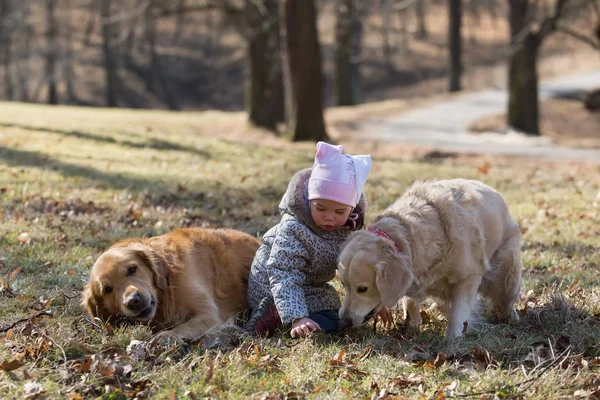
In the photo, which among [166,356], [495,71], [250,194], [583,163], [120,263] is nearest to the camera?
[166,356]

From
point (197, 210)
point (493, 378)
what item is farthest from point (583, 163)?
point (493, 378)

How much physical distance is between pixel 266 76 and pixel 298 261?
16.9 m

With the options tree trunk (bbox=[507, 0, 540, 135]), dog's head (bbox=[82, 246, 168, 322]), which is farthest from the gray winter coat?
tree trunk (bbox=[507, 0, 540, 135])

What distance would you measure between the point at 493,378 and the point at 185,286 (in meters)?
2.30

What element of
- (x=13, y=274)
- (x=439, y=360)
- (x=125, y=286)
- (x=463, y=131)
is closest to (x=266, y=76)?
(x=463, y=131)

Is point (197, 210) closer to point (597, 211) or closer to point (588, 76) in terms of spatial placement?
point (597, 211)

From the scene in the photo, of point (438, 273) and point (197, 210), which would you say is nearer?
point (438, 273)

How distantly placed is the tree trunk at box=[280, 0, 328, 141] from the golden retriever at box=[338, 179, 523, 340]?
11.9m

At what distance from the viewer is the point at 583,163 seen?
15758 mm

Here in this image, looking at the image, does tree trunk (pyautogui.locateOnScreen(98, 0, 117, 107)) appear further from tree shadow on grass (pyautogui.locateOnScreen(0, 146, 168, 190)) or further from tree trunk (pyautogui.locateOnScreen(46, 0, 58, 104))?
tree shadow on grass (pyautogui.locateOnScreen(0, 146, 168, 190))

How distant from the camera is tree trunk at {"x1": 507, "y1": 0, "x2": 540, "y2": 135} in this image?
22516 mm

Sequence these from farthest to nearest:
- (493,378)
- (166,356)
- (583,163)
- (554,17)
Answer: (554,17) → (583,163) → (166,356) → (493,378)

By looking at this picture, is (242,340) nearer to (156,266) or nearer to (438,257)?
(156,266)

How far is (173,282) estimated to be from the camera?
5.36 metres
